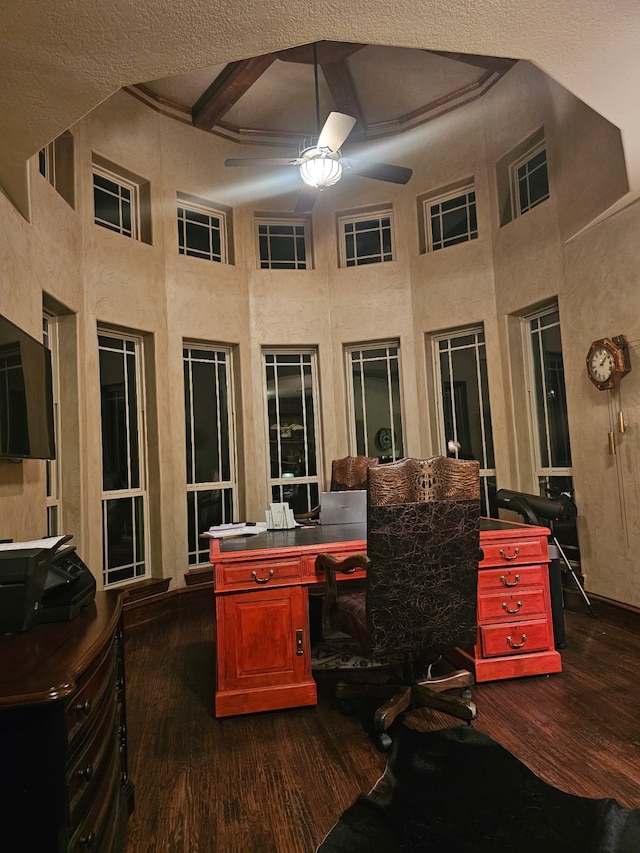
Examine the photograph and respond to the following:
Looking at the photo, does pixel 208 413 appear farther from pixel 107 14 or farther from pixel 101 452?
pixel 107 14

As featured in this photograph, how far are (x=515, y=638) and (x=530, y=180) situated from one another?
385 cm

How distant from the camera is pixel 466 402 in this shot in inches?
200

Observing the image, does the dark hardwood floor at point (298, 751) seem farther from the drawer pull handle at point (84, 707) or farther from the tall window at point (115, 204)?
the tall window at point (115, 204)

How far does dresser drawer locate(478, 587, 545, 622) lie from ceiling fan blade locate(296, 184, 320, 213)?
3044 millimetres

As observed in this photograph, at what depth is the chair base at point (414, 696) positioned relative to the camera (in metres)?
2.25

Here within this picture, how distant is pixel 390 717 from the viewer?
2.23 metres

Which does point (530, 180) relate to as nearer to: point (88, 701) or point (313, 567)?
point (313, 567)

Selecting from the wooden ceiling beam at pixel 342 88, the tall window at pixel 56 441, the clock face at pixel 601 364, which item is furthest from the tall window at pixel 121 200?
the clock face at pixel 601 364

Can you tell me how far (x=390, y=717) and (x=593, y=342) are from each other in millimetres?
2969

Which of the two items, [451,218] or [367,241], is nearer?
[451,218]

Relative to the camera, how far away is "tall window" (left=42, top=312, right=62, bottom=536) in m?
3.66

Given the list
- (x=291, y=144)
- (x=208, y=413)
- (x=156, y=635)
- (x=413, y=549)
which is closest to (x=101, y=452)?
(x=208, y=413)

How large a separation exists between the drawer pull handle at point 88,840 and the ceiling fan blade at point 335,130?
11.4ft

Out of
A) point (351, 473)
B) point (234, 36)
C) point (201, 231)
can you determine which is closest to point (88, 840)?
point (234, 36)
